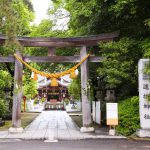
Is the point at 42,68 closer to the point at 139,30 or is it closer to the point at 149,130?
the point at 139,30

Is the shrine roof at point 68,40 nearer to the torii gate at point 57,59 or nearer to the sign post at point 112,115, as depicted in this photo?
the torii gate at point 57,59

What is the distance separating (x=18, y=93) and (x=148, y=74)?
7.10 meters

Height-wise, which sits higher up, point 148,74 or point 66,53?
point 66,53

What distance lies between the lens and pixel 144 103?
1709 centimetres

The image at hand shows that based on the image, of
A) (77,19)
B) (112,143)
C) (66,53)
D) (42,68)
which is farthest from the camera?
→ (42,68)

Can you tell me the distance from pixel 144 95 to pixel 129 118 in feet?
5.04

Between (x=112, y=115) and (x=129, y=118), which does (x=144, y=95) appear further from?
(x=112, y=115)

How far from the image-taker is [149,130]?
16.8 metres

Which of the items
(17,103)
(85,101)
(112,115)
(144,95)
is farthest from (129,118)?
(17,103)

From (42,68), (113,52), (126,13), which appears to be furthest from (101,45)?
(42,68)

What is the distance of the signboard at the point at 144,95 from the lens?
1694cm

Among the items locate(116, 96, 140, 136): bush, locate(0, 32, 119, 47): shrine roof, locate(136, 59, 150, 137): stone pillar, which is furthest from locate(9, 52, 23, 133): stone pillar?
locate(136, 59, 150, 137): stone pillar

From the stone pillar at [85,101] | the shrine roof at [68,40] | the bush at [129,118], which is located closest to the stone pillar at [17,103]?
the shrine roof at [68,40]

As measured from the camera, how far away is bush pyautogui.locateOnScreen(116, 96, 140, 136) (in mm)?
17703
